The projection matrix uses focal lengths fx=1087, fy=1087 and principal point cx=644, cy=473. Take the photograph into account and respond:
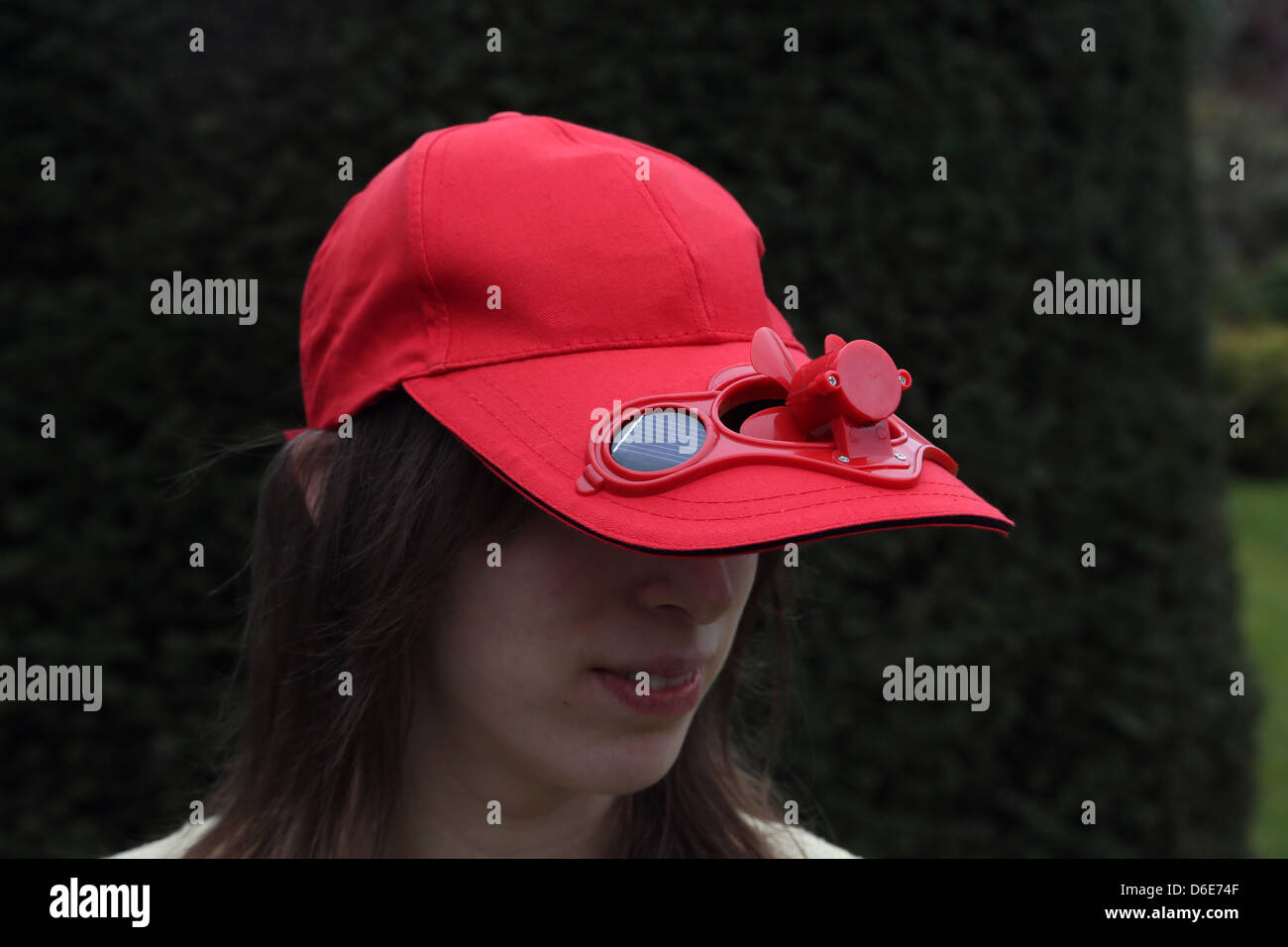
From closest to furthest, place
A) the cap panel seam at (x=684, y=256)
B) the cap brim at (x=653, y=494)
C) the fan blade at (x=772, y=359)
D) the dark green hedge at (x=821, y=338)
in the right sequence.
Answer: the cap brim at (x=653, y=494), the fan blade at (x=772, y=359), the cap panel seam at (x=684, y=256), the dark green hedge at (x=821, y=338)

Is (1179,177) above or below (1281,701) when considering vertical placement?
above

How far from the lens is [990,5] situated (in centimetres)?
307

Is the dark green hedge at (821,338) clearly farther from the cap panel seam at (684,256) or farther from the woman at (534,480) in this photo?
the cap panel seam at (684,256)

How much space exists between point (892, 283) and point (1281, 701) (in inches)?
191

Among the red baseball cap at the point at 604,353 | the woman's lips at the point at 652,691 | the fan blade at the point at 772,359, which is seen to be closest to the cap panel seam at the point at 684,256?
the red baseball cap at the point at 604,353

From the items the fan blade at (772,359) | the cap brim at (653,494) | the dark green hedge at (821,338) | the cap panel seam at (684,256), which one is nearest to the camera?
the cap brim at (653,494)

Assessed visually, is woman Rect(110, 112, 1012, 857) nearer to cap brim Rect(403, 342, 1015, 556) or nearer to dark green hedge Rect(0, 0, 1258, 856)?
cap brim Rect(403, 342, 1015, 556)

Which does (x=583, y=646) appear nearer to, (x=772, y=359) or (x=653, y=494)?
(x=653, y=494)

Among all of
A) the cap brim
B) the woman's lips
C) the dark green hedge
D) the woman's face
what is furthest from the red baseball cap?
the dark green hedge

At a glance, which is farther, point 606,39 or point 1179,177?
point 1179,177

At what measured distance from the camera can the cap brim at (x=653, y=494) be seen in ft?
3.56
